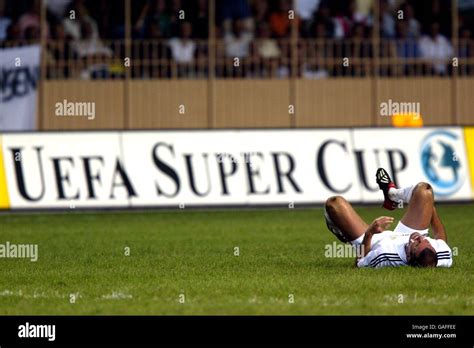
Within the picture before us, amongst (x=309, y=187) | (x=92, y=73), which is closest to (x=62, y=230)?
(x=309, y=187)

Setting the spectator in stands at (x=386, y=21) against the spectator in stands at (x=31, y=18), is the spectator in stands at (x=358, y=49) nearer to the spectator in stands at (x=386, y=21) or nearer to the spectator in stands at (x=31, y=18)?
the spectator in stands at (x=386, y=21)

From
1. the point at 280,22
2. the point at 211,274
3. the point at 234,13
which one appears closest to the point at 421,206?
the point at 211,274

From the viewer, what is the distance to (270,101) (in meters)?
31.2

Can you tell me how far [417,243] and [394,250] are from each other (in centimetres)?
38

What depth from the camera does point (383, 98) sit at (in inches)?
1222

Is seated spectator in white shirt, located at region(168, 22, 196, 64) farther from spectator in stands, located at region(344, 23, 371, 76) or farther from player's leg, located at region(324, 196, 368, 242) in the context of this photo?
player's leg, located at region(324, 196, 368, 242)

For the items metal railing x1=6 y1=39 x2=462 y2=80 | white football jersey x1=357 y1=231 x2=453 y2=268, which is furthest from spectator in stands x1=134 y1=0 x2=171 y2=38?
white football jersey x1=357 y1=231 x2=453 y2=268

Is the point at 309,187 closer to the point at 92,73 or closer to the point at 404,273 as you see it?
the point at 92,73

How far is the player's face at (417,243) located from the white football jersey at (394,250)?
14 centimetres

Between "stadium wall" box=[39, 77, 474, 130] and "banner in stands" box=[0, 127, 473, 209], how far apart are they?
3927 millimetres

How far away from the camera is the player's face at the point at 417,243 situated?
49.5ft

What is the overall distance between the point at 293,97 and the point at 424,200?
16016mm

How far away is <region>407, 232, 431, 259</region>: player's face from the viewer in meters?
15.1

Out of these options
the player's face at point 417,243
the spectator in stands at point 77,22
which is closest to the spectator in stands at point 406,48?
the spectator in stands at point 77,22
